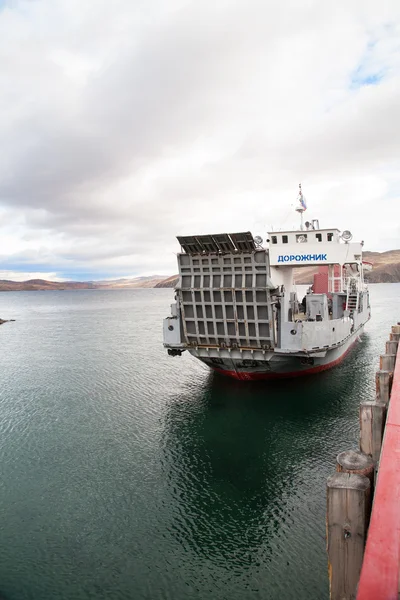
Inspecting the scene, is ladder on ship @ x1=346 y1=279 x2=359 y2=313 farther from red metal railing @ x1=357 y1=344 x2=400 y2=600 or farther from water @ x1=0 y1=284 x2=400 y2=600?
red metal railing @ x1=357 y1=344 x2=400 y2=600

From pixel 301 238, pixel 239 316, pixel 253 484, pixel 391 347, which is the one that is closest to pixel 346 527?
pixel 253 484

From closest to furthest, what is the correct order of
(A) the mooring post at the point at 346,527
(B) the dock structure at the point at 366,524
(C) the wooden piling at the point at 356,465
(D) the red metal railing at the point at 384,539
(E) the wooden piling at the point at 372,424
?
(D) the red metal railing at the point at 384,539 → (B) the dock structure at the point at 366,524 → (A) the mooring post at the point at 346,527 → (C) the wooden piling at the point at 356,465 → (E) the wooden piling at the point at 372,424

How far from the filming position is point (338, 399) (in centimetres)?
2072

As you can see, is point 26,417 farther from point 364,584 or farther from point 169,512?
point 364,584

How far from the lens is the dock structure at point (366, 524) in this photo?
10.6 feet

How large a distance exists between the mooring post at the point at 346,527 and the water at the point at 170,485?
3848 mm

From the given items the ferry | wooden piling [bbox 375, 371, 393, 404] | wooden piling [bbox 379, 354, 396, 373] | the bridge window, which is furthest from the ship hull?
wooden piling [bbox 375, 371, 393, 404]

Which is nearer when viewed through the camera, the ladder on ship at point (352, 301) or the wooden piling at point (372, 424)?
the wooden piling at point (372, 424)

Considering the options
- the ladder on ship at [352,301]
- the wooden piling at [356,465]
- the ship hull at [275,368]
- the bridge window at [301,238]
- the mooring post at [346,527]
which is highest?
the bridge window at [301,238]

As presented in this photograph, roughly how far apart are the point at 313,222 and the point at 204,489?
18842mm

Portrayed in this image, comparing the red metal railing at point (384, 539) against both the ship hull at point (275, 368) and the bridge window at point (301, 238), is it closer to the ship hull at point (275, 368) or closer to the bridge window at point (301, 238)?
the ship hull at point (275, 368)

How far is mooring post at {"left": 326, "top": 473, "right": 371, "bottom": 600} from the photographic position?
15.7ft

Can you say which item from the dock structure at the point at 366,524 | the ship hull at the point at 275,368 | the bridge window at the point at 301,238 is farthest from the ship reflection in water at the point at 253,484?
the bridge window at the point at 301,238

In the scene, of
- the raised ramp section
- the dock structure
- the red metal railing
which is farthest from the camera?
the raised ramp section
